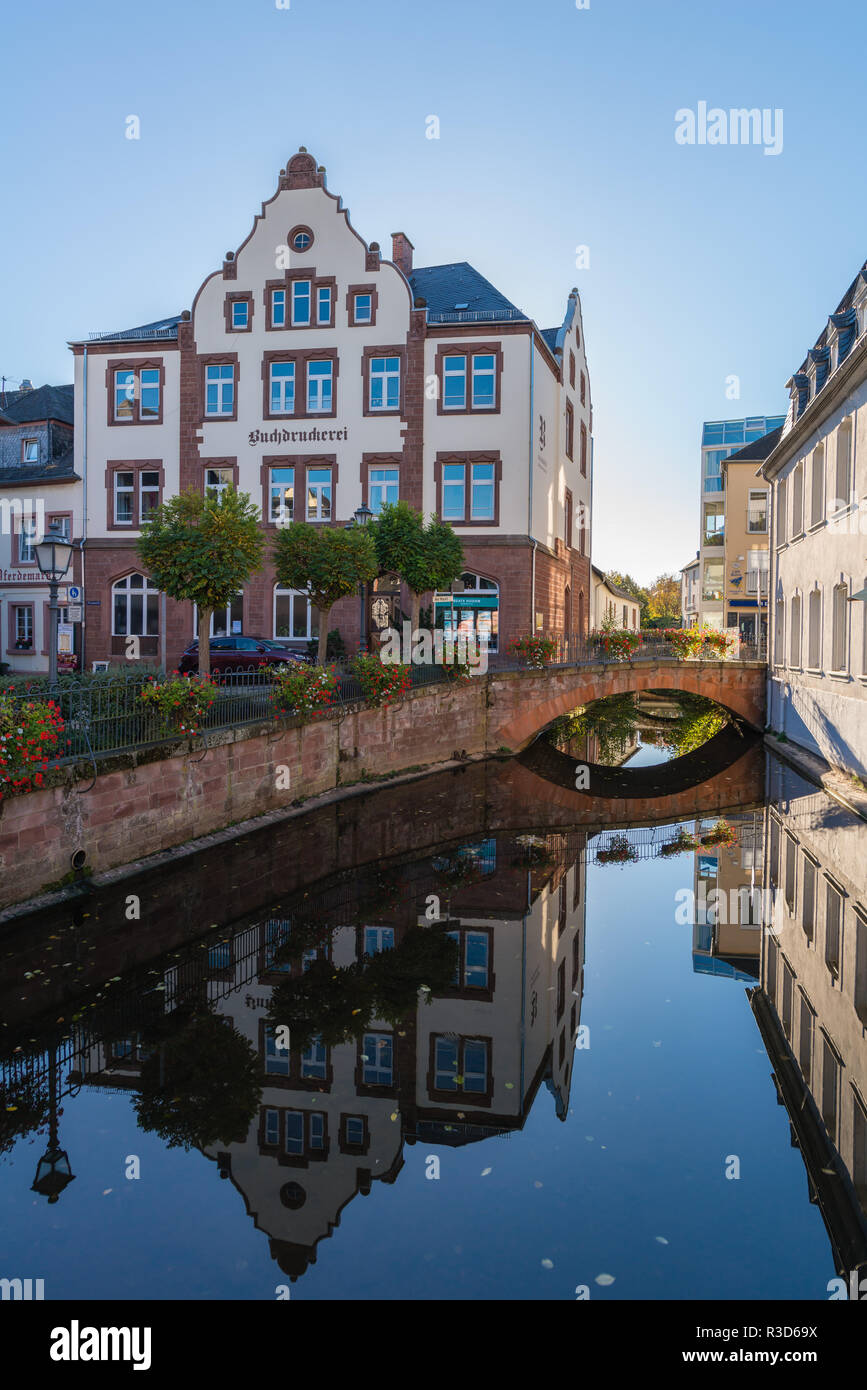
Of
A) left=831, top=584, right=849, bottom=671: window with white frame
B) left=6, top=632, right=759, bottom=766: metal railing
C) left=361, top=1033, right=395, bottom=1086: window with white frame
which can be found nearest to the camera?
left=361, top=1033, right=395, bottom=1086: window with white frame

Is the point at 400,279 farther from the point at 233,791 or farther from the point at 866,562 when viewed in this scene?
the point at 233,791

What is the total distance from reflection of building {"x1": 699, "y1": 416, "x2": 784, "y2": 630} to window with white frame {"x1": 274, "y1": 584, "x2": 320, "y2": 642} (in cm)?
2764

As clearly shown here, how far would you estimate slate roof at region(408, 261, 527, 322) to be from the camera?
2900 cm

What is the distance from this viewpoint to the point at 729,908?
441 inches

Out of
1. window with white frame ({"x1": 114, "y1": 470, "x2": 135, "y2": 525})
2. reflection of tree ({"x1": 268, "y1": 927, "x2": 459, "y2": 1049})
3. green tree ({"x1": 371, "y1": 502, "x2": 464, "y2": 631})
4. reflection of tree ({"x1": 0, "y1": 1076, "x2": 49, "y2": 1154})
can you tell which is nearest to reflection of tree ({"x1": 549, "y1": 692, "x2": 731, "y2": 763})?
green tree ({"x1": 371, "y1": 502, "x2": 464, "y2": 631})

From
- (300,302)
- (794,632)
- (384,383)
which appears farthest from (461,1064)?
(300,302)

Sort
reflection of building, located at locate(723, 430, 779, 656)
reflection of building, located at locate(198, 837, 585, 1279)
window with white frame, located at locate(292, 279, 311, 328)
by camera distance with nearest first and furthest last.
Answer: reflection of building, located at locate(198, 837, 585, 1279) < window with white frame, located at locate(292, 279, 311, 328) < reflection of building, located at locate(723, 430, 779, 656)

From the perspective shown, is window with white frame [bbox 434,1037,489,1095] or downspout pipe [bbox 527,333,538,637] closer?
window with white frame [bbox 434,1037,489,1095]

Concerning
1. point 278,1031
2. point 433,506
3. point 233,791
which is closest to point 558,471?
point 433,506

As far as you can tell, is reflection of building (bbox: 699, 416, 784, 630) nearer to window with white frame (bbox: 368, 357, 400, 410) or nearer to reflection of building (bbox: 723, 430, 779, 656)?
reflection of building (bbox: 723, 430, 779, 656)

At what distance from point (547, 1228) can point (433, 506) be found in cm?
2542

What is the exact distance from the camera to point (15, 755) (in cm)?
997

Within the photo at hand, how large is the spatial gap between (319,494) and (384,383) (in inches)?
156

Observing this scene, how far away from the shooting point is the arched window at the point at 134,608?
30672 millimetres
